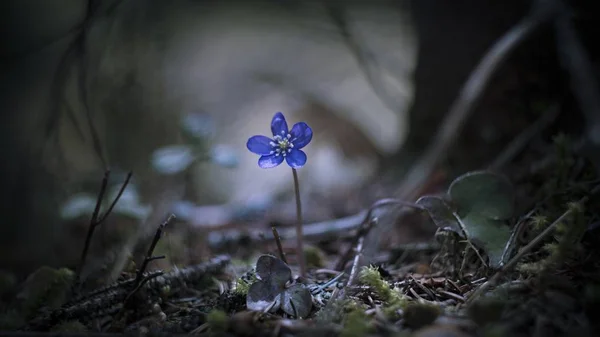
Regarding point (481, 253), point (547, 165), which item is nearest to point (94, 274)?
Answer: point (481, 253)

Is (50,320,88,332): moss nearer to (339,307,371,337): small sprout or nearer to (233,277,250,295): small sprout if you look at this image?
(233,277,250,295): small sprout

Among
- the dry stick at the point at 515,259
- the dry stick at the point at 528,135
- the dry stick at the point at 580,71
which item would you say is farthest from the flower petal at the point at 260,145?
the dry stick at the point at 528,135

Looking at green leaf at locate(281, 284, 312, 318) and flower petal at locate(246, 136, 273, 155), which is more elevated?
flower petal at locate(246, 136, 273, 155)

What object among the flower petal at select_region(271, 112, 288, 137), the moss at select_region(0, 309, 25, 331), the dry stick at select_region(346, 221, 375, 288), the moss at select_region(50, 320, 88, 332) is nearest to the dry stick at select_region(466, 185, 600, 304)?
the dry stick at select_region(346, 221, 375, 288)

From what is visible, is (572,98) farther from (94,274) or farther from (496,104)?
(94,274)

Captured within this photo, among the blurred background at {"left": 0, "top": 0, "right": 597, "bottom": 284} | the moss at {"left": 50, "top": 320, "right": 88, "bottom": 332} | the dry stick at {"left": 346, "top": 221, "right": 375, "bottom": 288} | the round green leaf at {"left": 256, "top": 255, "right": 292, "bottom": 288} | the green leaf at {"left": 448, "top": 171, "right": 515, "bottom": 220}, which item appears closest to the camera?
the moss at {"left": 50, "top": 320, "right": 88, "bottom": 332}

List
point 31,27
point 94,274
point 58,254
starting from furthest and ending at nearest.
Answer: point 31,27, point 58,254, point 94,274
